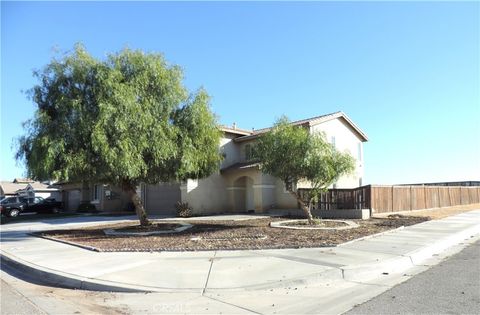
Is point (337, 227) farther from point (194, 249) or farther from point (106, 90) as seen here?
point (106, 90)

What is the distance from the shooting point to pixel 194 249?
38.9 ft

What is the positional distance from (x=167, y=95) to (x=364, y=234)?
8.45 metres

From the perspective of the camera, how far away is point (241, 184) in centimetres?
2930

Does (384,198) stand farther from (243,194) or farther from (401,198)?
(243,194)

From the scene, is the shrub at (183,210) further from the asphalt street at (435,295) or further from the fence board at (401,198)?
the asphalt street at (435,295)

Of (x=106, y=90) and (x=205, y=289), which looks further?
(x=106, y=90)

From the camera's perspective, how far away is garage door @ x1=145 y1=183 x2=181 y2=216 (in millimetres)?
28939

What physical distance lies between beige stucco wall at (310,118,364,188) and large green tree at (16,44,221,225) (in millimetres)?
12525

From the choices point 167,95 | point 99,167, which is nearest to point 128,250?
point 99,167

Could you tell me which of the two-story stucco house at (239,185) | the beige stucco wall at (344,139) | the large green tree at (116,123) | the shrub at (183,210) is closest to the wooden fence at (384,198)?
the two-story stucco house at (239,185)

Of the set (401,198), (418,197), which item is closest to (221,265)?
(401,198)

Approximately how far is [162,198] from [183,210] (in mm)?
4331

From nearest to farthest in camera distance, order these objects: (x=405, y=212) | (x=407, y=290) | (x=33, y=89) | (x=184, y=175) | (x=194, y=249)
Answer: (x=407, y=290), (x=194, y=249), (x=33, y=89), (x=184, y=175), (x=405, y=212)

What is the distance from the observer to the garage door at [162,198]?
28.9 metres
